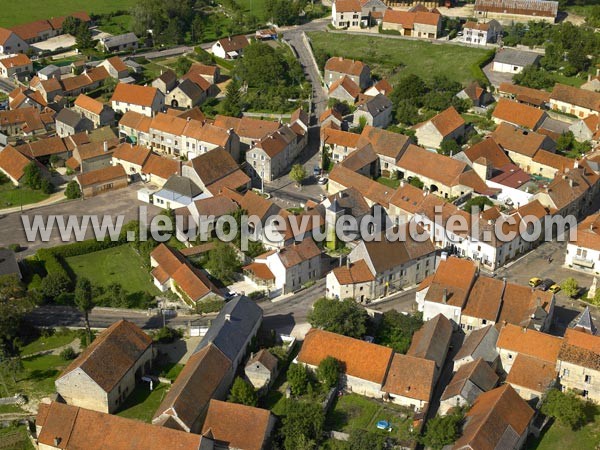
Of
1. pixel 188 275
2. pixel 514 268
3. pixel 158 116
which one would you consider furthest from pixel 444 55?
pixel 188 275

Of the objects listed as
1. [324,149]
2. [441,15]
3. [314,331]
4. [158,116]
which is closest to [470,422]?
[314,331]

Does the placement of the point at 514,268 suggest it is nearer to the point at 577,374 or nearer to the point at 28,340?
the point at 577,374

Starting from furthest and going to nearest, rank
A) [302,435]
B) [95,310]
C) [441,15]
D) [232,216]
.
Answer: [441,15]
[232,216]
[95,310]
[302,435]

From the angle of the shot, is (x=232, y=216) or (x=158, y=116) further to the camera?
(x=158, y=116)

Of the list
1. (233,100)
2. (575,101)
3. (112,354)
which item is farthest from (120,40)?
(112,354)

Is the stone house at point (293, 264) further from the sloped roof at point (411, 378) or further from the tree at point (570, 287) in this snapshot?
the tree at point (570, 287)

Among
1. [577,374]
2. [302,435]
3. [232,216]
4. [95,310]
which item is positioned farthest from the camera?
[232,216]
